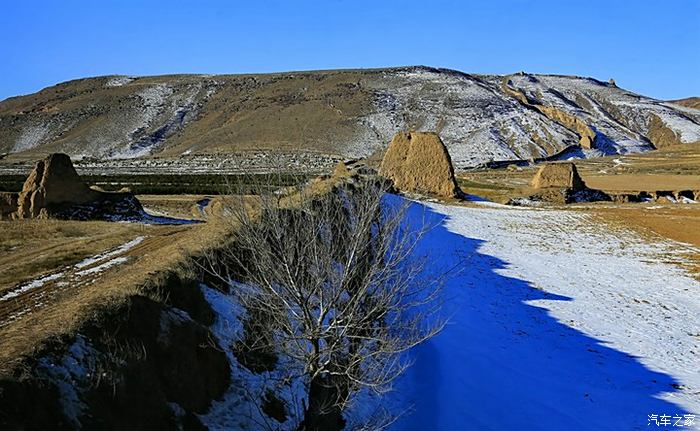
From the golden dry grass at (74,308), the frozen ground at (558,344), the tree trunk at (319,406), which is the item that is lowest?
the frozen ground at (558,344)

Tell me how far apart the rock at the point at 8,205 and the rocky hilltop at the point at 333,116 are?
62.5 metres

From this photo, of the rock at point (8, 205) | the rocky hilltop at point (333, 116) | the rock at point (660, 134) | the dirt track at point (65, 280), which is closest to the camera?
the dirt track at point (65, 280)

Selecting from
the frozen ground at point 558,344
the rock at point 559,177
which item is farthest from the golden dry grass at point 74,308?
the rock at point 559,177

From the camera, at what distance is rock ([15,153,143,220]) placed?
2497cm

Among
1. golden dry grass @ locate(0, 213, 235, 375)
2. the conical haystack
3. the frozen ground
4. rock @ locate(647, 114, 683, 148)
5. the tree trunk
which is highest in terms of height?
rock @ locate(647, 114, 683, 148)

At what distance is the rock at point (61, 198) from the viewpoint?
983 inches

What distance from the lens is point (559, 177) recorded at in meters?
48.5

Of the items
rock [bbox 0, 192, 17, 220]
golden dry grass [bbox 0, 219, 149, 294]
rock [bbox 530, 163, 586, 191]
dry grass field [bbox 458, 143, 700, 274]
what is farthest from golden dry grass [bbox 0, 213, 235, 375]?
rock [bbox 530, 163, 586, 191]

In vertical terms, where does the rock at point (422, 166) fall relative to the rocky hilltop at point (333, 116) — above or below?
below

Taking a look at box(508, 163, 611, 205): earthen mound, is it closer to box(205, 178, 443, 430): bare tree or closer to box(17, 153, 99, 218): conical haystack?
A: box(17, 153, 99, 218): conical haystack

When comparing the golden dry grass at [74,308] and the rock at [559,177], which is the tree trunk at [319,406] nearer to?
the golden dry grass at [74,308]

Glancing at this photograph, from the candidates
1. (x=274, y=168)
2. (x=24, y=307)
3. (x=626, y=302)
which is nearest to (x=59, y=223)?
(x=24, y=307)

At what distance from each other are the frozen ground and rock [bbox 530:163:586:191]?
69.5ft

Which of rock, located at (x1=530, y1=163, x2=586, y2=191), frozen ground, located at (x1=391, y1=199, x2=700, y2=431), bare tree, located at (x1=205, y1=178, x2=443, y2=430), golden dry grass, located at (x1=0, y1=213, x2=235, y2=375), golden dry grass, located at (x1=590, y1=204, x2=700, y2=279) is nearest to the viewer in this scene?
golden dry grass, located at (x1=0, y1=213, x2=235, y2=375)
